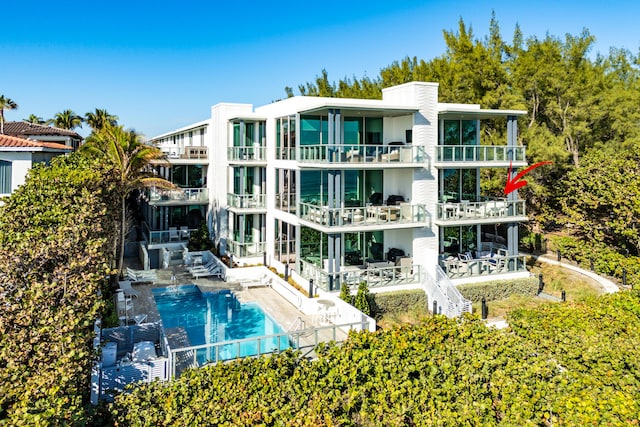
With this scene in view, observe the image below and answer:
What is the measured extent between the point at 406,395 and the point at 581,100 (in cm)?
3135

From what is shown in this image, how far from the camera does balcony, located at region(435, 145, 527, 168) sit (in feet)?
71.2

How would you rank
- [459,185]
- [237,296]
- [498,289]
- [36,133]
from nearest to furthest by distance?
[498,289] → [237,296] → [459,185] → [36,133]

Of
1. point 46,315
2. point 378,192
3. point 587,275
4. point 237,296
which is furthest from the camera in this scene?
point 587,275

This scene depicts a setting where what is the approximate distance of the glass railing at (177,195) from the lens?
28.1m

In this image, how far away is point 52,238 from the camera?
1005 cm

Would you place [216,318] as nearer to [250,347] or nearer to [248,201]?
A: [250,347]

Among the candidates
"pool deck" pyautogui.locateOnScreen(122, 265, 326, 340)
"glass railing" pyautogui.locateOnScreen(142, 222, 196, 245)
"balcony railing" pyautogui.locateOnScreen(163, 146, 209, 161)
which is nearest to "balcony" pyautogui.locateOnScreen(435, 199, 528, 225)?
"pool deck" pyautogui.locateOnScreen(122, 265, 326, 340)

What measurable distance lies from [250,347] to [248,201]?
10.7 m

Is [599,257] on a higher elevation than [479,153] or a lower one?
lower

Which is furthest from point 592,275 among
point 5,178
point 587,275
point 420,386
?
point 5,178

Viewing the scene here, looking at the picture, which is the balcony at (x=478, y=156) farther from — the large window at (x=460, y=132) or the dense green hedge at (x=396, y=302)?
the dense green hedge at (x=396, y=302)

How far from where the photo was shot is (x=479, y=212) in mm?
22266

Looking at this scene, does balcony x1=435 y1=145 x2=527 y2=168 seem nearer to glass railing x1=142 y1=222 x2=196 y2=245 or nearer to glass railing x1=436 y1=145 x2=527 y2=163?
glass railing x1=436 y1=145 x2=527 y2=163

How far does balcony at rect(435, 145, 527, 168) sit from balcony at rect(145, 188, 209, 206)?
575 inches
